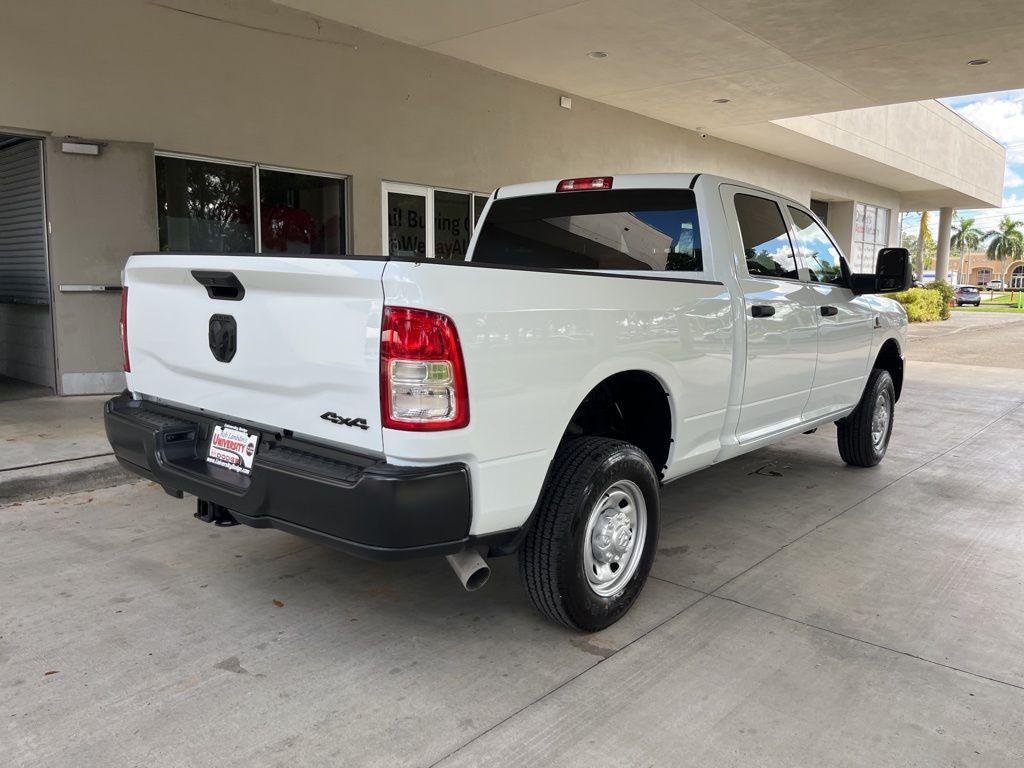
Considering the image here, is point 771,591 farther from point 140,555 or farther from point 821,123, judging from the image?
point 821,123

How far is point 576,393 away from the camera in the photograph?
3129mm

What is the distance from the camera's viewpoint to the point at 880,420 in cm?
644

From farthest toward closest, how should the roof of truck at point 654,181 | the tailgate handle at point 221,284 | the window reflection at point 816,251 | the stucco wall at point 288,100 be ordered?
the stucco wall at point 288,100 → the window reflection at point 816,251 → the roof of truck at point 654,181 → the tailgate handle at point 221,284

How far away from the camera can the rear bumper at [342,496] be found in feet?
8.54

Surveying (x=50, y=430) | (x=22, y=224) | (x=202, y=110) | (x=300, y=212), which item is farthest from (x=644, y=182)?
(x=22, y=224)

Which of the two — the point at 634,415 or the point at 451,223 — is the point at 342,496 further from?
the point at 451,223

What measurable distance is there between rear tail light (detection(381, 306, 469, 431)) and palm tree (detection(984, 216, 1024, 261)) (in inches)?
5124

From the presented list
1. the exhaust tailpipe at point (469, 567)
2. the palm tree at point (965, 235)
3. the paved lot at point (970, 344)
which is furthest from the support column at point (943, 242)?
the palm tree at point (965, 235)

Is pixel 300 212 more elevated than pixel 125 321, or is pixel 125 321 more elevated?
pixel 300 212

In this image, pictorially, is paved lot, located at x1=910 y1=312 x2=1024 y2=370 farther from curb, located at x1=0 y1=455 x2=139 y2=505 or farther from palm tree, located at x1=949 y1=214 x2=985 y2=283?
palm tree, located at x1=949 y1=214 x2=985 y2=283

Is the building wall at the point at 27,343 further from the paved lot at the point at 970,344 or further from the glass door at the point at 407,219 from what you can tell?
the paved lot at the point at 970,344

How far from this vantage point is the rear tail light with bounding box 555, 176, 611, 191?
450cm

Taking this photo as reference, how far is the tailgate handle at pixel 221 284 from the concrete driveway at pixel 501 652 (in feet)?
4.76

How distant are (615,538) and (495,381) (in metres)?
1.15
